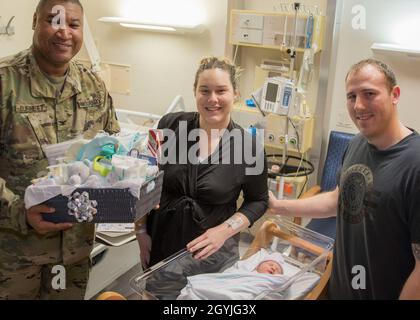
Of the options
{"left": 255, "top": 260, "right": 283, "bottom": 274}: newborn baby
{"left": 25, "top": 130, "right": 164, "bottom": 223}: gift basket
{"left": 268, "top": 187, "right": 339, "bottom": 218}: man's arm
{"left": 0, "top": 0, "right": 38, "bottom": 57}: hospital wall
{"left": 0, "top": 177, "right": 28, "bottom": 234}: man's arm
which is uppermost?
{"left": 0, "top": 0, "right": 38, "bottom": 57}: hospital wall

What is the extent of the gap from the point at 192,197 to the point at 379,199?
680 millimetres

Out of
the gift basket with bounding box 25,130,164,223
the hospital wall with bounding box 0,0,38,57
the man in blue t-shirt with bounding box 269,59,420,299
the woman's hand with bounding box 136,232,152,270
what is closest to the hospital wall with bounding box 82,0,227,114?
the hospital wall with bounding box 0,0,38,57

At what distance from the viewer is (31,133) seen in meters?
1.63

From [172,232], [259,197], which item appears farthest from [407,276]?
[172,232]

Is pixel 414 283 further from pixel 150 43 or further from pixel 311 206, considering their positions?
pixel 150 43

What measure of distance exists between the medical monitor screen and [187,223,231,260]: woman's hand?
3.71ft

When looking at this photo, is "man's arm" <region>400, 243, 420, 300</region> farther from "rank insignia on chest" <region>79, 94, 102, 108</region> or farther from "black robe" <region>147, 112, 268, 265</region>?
"rank insignia on chest" <region>79, 94, 102, 108</region>

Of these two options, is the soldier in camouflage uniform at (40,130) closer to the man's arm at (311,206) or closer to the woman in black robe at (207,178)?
the woman in black robe at (207,178)

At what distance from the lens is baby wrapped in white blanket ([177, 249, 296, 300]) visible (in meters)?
1.56

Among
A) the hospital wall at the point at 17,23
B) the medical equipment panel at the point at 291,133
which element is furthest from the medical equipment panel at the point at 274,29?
the hospital wall at the point at 17,23

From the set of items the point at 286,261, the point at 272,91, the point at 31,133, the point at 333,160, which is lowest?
the point at 286,261

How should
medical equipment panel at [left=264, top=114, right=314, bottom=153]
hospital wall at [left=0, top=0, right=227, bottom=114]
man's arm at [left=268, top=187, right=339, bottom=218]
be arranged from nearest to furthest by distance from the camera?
man's arm at [left=268, top=187, right=339, bottom=218]
medical equipment panel at [left=264, top=114, right=314, bottom=153]
hospital wall at [left=0, top=0, right=227, bottom=114]

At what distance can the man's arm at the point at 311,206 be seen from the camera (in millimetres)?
1917

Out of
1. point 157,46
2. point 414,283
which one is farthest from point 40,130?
point 157,46
